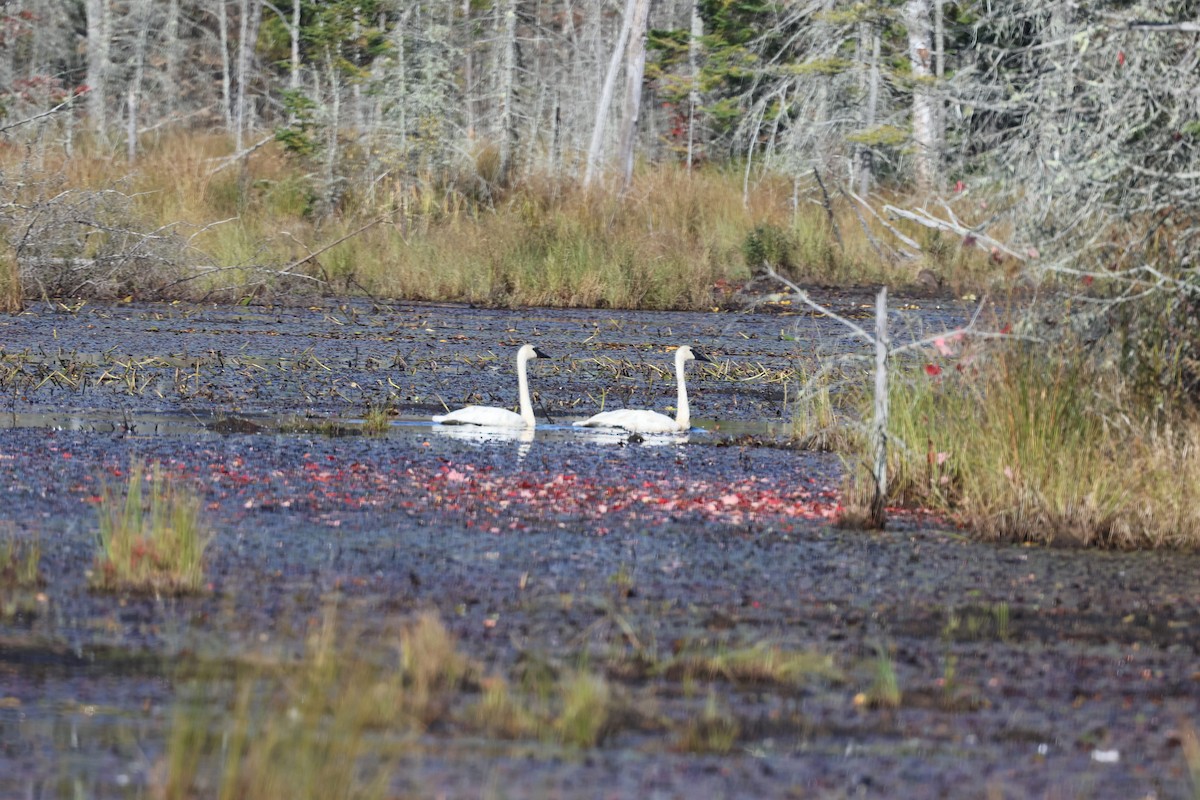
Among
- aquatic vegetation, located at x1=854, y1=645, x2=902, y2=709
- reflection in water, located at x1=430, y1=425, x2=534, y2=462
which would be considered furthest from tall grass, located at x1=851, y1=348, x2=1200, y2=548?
reflection in water, located at x1=430, y1=425, x2=534, y2=462

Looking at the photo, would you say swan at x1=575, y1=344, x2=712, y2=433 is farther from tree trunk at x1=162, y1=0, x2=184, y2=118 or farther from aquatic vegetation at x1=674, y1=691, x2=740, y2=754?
tree trunk at x1=162, y1=0, x2=184, y2=118

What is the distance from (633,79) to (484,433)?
18509mm

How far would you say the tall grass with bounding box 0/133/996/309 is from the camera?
74.3 feet

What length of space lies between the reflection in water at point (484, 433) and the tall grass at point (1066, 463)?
3836 mm

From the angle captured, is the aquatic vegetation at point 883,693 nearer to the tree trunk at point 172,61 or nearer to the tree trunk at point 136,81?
the tree trunk at point 136,81

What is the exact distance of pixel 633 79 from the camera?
3036 centimetres

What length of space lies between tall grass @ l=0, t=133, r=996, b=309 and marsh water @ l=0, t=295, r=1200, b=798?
7966 mm

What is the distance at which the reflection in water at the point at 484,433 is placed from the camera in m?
12.5

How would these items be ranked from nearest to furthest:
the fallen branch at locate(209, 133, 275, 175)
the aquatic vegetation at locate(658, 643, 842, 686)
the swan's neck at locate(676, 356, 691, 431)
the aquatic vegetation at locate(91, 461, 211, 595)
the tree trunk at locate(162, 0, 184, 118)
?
the aquatic vegetation at locate(658, 643, 842, 686)
the aquatic vegetation at locate(91, 461, 211, 595)
the swan's neck at locate(676, 356, 691, 431)
the fallen branch at locate(209, 133, 275, 175)
the tree trunk at locate(162, 0, 184, 118)

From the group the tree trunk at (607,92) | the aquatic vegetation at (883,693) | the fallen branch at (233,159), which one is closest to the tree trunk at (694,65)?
the tree trunk at (607,92)

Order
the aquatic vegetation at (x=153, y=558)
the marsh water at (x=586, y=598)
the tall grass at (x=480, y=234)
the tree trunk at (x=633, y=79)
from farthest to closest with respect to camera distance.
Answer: the tree trunk at (x=633, y=79), the tall grass at (x=480, y=234), the aquatic vegetation at (x=153, y=558), the marsh water at (x=586, y=598)

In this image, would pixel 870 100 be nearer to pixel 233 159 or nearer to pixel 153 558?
pixel 233 159

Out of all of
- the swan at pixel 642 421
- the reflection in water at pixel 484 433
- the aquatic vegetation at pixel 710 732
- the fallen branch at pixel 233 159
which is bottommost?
the aquatic vegetation at pixel 710 732

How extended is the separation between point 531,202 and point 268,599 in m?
20.0
